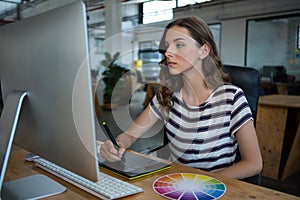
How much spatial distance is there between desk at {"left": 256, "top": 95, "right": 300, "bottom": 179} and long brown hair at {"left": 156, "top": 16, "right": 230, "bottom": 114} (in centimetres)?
186

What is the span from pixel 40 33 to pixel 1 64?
0.28m

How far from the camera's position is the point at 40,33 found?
68 cm

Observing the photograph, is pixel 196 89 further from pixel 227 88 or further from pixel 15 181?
pixel 15 181

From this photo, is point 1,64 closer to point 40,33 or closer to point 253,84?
point 40,33

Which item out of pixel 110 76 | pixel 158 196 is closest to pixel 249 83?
pixel 158 196

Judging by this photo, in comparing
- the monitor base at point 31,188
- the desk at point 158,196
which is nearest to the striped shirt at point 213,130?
the desk at point 158,196

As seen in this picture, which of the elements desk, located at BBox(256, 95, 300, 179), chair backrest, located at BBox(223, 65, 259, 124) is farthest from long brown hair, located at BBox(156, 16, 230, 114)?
desk, located at BBox(256, 95, 300, 179)

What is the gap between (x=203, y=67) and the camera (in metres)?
1.41

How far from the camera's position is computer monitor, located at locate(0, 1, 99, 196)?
58 cm

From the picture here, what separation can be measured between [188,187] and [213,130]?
1.61 feet

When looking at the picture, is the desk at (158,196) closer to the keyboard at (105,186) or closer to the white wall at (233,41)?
the keyboard at (105,186)

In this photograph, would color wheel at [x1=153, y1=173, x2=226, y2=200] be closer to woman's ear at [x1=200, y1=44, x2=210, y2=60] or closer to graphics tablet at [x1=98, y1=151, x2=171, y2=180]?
graphics tablet at [x1=98, y1=151, x2=171, y2=180]

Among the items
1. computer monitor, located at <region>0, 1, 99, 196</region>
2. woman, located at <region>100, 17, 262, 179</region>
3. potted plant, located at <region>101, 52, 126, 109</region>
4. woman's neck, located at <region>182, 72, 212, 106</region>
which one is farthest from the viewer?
potted plant, located at <region>101, 52, 126, 109</region>

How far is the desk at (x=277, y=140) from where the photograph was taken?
3.11 m
